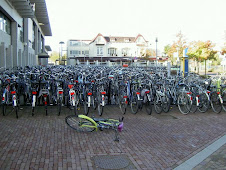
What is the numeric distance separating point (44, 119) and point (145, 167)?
388cm

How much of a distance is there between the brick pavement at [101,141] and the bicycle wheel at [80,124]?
0.13 meters

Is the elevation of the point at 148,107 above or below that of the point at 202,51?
below

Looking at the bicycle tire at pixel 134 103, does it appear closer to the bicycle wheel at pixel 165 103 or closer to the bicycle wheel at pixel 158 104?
the bicycle wheel at pixel 158 104

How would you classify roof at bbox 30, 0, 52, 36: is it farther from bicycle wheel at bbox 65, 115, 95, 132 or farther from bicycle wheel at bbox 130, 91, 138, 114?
bicycle wheel at bbox 65, 115, 95, 132

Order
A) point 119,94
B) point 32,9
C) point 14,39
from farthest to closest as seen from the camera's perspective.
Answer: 1. point 32,9
2. point 14,39
3. point 119,94

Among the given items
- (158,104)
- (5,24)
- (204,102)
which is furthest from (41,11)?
(204,102)

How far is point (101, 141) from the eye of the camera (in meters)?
5.25

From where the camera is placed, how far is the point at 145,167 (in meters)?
4.02

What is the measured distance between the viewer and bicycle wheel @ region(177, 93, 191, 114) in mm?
8031

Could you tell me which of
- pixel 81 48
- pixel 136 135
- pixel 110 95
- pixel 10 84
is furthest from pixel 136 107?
pixel 81 48

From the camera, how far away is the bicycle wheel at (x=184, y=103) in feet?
26.3

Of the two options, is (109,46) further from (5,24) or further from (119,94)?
(119,94)

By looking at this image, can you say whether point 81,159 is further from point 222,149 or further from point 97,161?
point 222,149

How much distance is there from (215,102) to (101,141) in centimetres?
462
